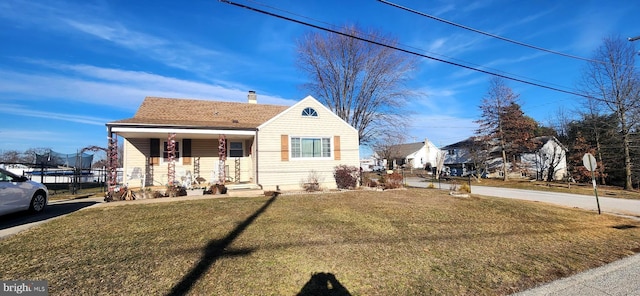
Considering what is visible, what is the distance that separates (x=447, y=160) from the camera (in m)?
45.3

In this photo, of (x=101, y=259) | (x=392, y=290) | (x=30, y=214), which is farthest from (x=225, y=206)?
(x=392, y=290)

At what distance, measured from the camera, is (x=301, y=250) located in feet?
16.2

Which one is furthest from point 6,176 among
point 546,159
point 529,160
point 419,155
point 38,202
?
point 419,155

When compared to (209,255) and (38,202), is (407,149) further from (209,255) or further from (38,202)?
(209,255)

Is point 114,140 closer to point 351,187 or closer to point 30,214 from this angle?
point 30,214

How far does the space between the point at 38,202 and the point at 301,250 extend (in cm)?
867

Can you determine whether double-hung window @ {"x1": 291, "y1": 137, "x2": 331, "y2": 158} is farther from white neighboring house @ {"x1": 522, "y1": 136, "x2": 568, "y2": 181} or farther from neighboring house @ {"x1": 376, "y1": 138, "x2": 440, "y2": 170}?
neighboring house @ {"x1": 376, "y1": 138, "x2": 440, "y2": 170}

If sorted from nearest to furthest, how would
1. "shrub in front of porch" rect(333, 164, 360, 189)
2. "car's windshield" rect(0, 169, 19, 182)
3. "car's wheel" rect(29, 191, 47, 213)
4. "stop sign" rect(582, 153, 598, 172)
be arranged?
"car's windshield" rect(0, 169, 19, 182), "car's wheel" rect(29, 191, 47, 213), "stop sign" rect(582, 153, 598, 172), "shrub in front of porch" rect(333, 164, 360, 189)

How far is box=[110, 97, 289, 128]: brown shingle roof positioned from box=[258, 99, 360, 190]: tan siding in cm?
144

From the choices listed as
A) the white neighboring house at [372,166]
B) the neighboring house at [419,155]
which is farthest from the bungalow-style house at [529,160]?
the neighboring house at [419,155]

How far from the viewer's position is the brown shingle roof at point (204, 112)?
15.1 m

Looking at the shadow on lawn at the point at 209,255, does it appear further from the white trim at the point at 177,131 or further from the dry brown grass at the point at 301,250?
the white trim at the point at 177,131

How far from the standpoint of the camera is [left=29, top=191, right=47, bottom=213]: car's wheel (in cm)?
820

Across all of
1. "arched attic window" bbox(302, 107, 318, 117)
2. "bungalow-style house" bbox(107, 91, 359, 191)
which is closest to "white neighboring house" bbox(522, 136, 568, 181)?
"bungalow-style house" bbox(107, 91, 359, 191)
